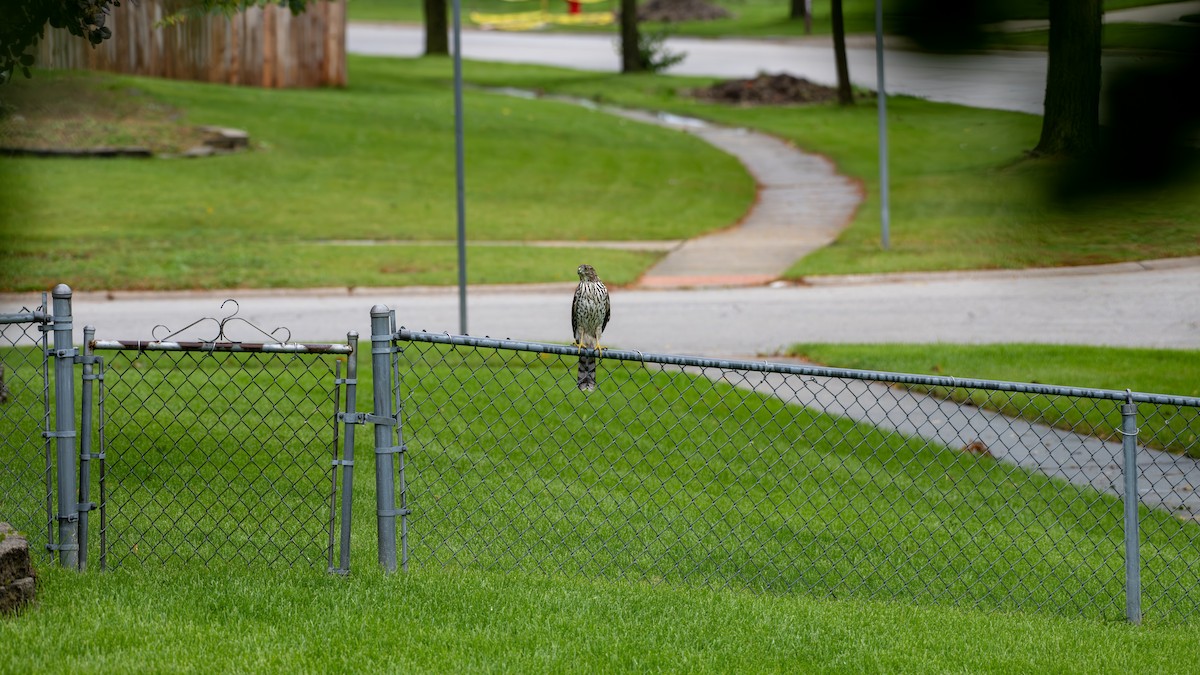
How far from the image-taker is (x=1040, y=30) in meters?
1.76

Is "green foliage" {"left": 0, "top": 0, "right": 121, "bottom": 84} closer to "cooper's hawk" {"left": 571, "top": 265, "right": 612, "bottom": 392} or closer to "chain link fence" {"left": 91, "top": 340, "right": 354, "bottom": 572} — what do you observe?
"chain link fence" {"left": 91, "top": 340, "right": 354, "bottom": 572}

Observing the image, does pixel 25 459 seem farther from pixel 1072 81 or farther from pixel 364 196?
pixel 364 196

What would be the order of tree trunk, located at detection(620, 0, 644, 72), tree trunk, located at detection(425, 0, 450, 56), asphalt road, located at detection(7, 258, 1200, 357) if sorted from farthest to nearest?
tree trunk, located at detection(425, 0, 450, 56), tree trunk, located at detection(620, 0, 644, 72), asphalt road, located at detection(7, 258, 1200, 357)

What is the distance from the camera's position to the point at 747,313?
47.2ft

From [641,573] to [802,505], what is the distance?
1.59m

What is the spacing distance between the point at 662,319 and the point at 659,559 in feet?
26.2

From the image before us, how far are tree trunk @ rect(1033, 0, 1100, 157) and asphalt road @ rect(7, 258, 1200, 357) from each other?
10255 mm

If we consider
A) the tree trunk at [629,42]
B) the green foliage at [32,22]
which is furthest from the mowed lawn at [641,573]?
the tree trunk at [629,42]

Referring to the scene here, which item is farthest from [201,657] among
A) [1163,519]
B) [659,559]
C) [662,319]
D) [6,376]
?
[662,319]

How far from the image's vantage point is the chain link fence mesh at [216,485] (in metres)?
5.81

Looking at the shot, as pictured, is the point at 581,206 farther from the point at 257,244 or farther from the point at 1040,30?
the point at 1040,30

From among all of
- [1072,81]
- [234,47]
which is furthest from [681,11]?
[1072,81]

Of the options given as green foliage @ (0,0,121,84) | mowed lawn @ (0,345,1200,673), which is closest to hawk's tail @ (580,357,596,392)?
mowed lawn @ (0,345,1200,673)

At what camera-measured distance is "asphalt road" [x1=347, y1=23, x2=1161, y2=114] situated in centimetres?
177
